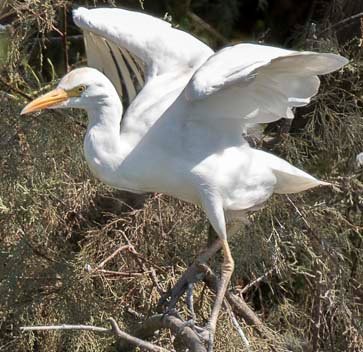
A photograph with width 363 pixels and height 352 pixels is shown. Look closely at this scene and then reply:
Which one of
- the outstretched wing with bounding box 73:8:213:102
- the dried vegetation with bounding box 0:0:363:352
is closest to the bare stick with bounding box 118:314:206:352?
the dried vegetation with bounding box 0:0:363:352

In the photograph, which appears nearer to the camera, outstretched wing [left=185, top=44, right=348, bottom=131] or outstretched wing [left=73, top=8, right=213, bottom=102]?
outstretched wing [left=185, top=44, right=348, bottom=131]

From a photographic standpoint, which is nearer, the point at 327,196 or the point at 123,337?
the point at 123,337

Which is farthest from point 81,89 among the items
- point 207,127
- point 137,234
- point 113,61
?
point 137,234

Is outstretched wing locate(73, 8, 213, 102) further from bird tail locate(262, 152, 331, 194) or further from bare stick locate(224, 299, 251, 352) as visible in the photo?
bare stick locate(224, 299, 251, 352)

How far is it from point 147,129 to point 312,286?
2.80 ft

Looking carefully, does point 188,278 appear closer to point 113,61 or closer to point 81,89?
point 81,89

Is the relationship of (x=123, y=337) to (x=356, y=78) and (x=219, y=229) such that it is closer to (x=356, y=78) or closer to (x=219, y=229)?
(x=219, y=229)

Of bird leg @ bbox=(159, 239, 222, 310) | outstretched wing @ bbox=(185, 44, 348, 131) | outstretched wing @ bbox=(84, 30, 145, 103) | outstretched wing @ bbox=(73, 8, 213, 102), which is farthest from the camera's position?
outstretched wing @ bbox=(84, 30, 145, 103)

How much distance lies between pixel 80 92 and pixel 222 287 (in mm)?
575

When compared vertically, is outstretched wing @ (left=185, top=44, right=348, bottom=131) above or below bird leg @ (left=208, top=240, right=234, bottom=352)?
above

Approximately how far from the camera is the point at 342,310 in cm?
340

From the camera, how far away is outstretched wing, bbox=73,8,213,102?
3.31 m

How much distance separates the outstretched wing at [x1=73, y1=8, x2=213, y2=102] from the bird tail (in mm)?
333

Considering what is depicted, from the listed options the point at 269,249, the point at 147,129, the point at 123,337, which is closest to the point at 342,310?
the point at 269,249
